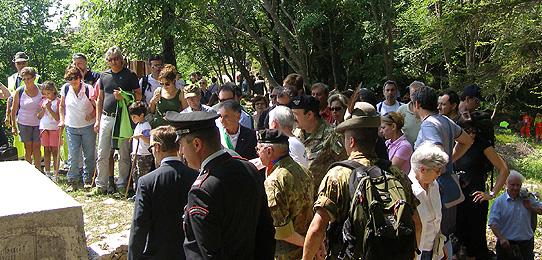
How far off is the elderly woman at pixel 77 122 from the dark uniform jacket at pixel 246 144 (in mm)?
3563

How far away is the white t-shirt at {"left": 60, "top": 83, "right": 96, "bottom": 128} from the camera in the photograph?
7.55m

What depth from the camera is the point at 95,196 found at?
23.7 ft

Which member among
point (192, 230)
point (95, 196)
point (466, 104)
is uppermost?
point (466, 104)

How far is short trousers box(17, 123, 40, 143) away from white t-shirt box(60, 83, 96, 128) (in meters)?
1.36

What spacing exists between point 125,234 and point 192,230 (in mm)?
2826

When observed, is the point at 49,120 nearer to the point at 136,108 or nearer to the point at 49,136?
the point at 49,136

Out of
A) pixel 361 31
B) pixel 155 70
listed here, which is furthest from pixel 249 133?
pixel 361 31

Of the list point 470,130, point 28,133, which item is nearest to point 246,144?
point 470,130

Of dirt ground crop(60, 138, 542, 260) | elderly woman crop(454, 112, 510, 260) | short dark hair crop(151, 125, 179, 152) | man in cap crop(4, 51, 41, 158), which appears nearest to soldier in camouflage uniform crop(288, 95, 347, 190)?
short dark hair crop(151, 125, 179, 152)

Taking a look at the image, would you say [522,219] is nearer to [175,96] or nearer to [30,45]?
[175,96]

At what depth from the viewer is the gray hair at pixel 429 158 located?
3.78 metres

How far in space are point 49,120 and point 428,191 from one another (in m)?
6.92

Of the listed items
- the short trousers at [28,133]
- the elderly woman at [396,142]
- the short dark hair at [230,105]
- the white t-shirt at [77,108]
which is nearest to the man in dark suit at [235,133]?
the short dark hair at [230,105]

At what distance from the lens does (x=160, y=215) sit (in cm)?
318
